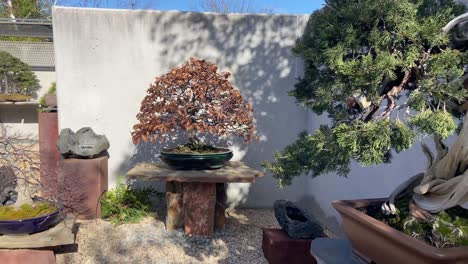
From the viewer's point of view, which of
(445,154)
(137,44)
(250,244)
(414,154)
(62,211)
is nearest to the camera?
(445,154)

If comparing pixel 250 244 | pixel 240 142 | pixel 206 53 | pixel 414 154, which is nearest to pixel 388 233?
pixel 414 154

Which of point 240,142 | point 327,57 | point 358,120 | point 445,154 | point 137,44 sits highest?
point 137,44

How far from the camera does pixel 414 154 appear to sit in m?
2.09

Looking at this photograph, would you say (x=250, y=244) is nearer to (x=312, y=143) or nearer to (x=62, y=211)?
(x=62, y=211)

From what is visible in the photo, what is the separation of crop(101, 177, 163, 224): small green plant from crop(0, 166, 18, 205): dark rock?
68 cm

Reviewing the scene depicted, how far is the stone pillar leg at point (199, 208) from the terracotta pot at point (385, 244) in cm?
132

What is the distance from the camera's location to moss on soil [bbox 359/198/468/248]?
45.3 inches

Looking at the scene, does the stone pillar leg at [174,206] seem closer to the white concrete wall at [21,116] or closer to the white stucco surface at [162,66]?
the white stucco surface at [162,66]

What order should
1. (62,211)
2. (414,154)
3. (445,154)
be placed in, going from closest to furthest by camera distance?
(445,154) → (414,154) → (62,211)

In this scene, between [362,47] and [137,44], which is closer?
[362,47]

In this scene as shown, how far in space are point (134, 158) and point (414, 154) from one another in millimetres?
2412

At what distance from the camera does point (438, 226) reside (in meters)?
1.20

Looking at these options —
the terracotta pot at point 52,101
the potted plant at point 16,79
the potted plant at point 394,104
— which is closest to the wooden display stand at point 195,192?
the potted plant at point 394,104

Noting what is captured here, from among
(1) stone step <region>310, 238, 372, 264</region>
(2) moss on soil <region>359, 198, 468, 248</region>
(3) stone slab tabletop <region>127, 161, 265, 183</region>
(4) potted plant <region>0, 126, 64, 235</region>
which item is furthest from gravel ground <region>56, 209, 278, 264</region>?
(2) moss on soil <region>359, 198, 468, 248</region>
